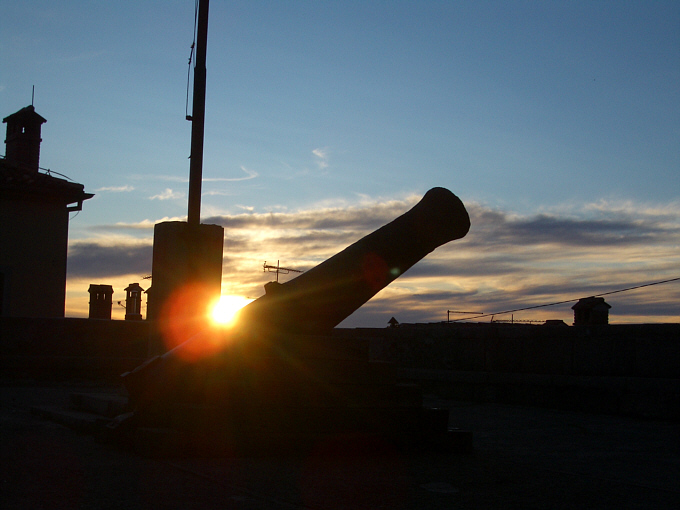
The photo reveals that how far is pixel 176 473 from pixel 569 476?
2.59 meters

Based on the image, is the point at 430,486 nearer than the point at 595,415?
Yes

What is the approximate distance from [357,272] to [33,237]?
2244cm

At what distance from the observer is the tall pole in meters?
8.85

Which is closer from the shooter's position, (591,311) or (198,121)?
(198,121)

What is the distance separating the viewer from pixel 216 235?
336 inches

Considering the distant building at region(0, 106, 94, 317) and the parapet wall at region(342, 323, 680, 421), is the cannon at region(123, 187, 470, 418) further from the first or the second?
the distant building at region(0, 106, 94, 317)

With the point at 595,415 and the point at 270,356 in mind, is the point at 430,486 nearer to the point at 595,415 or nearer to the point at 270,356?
the point at 270,356

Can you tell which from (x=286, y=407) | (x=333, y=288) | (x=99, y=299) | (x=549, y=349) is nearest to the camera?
(x=286, y=407)

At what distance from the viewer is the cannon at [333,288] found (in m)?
5.39

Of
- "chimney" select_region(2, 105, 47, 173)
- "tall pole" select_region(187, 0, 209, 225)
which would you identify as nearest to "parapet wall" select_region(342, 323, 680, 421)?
"tall pole" select_region(187, 0, 209, 225)

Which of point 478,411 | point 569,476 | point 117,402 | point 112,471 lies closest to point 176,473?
point 112,471

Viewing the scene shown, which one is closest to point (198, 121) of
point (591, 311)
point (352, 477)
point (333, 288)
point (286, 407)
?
point (333, 288)

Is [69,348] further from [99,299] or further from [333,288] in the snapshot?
[99,299]

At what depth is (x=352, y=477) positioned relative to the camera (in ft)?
14.3
